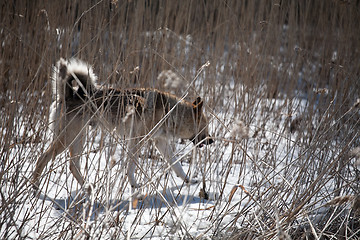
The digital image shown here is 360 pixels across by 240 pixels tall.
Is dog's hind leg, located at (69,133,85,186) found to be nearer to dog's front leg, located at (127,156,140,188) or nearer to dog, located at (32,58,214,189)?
dog, located at (32,58,214,189)

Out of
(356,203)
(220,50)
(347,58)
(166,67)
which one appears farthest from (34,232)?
(347,58)

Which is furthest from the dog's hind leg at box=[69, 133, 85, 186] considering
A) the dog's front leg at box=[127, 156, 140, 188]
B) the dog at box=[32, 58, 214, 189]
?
the dog's front leg at box=[127, 156, 140, 188]

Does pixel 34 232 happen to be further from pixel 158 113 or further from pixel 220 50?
pixel 220 50

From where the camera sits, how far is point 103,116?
1.75 metres

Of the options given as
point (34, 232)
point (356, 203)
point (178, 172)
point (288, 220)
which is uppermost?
point (356, 203)

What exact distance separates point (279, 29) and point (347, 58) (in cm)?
76

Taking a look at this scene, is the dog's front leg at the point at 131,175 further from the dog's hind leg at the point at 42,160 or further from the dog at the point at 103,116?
the dog's hind leg at the point at 42,160

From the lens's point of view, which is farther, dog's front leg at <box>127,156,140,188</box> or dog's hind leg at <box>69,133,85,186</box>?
dog's hind leg at <box>69,133,85,186</box>

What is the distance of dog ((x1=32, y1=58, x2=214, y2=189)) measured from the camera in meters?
1.59

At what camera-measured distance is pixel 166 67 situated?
332 centimetres

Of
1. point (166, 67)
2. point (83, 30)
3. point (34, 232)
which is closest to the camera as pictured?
point (34, 232)

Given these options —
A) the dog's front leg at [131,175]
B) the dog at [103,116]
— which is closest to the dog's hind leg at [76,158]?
the dog at [103,116]

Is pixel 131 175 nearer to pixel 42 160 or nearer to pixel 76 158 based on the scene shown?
pixel 76 158

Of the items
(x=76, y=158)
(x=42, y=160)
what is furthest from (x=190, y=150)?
(x=76, y=158)
